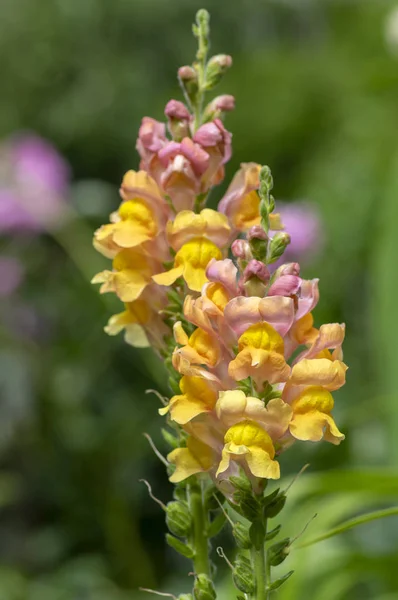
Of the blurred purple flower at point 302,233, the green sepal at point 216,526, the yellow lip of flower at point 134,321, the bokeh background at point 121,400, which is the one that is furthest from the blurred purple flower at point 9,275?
the green sepal at point 216,526

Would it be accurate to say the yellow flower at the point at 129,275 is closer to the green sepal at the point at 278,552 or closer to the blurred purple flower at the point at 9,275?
the green sepal at the point at 278,552

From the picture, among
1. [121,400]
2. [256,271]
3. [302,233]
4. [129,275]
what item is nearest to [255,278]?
[256,271]

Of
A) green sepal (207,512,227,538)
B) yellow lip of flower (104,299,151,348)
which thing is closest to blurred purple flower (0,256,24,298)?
yellow lip of flower (104,299,151,348)

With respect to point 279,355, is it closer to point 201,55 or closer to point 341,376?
point 341,376

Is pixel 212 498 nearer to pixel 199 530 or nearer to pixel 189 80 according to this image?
pixel 199 530

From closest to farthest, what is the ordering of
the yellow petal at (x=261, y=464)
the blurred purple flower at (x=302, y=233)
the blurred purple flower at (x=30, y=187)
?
the yellow petal at (x=261, y=464) < the blurred purple flower at (x=302, y=233) < the blurred purple flower at (x=30, y=187)
